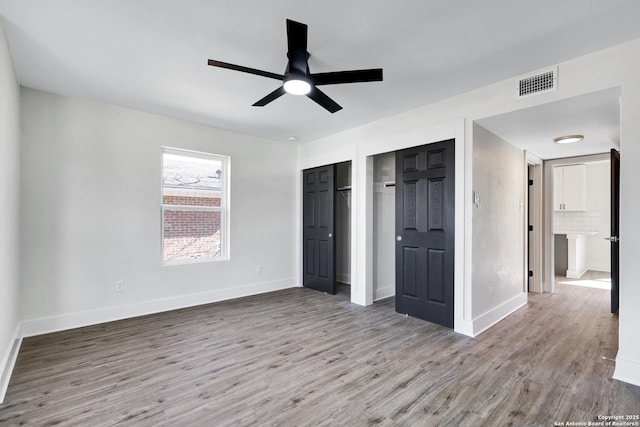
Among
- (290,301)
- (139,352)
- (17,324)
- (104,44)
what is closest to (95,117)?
(104,44)

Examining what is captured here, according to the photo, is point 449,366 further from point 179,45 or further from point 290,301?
point 179,45

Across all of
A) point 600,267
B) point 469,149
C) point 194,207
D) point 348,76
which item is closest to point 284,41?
point 348,76

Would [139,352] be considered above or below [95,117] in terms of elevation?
below

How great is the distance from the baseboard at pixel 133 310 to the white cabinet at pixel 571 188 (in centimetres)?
615

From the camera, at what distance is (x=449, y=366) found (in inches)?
99.3

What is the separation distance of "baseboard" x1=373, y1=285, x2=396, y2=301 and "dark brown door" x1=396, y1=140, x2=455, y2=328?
66 centimetres

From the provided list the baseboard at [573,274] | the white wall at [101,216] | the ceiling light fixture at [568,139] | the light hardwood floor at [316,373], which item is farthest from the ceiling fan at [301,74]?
the baseboard at [573,274]

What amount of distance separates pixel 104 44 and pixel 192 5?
0.95 meters

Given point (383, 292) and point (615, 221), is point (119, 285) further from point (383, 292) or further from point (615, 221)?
point (615, 221)

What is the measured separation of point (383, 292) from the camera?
468cm

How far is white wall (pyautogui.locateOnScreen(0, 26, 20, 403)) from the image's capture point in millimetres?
2229

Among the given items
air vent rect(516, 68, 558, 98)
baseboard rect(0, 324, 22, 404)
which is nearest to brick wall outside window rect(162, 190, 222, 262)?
baseboard rect(0, 324, 22, 404)

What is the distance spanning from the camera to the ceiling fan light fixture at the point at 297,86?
2252mm

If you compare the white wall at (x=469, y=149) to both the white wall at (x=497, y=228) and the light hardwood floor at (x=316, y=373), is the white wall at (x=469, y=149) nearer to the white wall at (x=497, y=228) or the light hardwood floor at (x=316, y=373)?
the white wall at (x=497, y=228)
